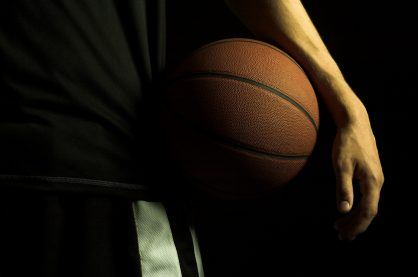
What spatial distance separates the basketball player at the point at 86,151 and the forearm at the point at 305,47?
5 cm

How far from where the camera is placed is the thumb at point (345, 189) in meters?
0.69

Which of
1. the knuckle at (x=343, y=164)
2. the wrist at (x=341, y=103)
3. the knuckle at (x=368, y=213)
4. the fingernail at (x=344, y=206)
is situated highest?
the wrist at (x=341, y=103)

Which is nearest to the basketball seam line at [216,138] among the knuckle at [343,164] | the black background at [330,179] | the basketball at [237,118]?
the basketball at [237,118]

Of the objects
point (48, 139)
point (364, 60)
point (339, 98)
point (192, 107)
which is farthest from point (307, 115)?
point (364, 60)

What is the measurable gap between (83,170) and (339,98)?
43 cm

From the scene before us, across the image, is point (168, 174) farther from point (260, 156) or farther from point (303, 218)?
point (303, 218)

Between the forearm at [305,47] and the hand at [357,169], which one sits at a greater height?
the forearm at [305,47]

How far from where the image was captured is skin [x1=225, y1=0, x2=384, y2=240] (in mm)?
705

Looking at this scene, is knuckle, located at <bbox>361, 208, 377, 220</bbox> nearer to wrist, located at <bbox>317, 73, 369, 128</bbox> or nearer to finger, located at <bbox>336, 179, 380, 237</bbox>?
finger, located at <bbox>336, 179, 380, 237</bbox>

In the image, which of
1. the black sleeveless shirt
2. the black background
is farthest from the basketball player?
the black background

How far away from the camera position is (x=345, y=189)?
2.26 feet

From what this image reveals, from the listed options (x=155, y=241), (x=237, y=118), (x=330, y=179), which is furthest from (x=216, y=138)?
(x=330, y=179)

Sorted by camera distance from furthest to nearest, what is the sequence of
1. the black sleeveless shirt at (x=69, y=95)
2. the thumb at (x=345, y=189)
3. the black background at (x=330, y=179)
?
the black background at (x=330, y=179)
the thumb at (x=345, y=189)
the black sleeveless shirt at (x=69, y=95)

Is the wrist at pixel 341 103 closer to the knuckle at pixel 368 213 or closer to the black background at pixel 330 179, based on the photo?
the knuckle at pixel 368 213
